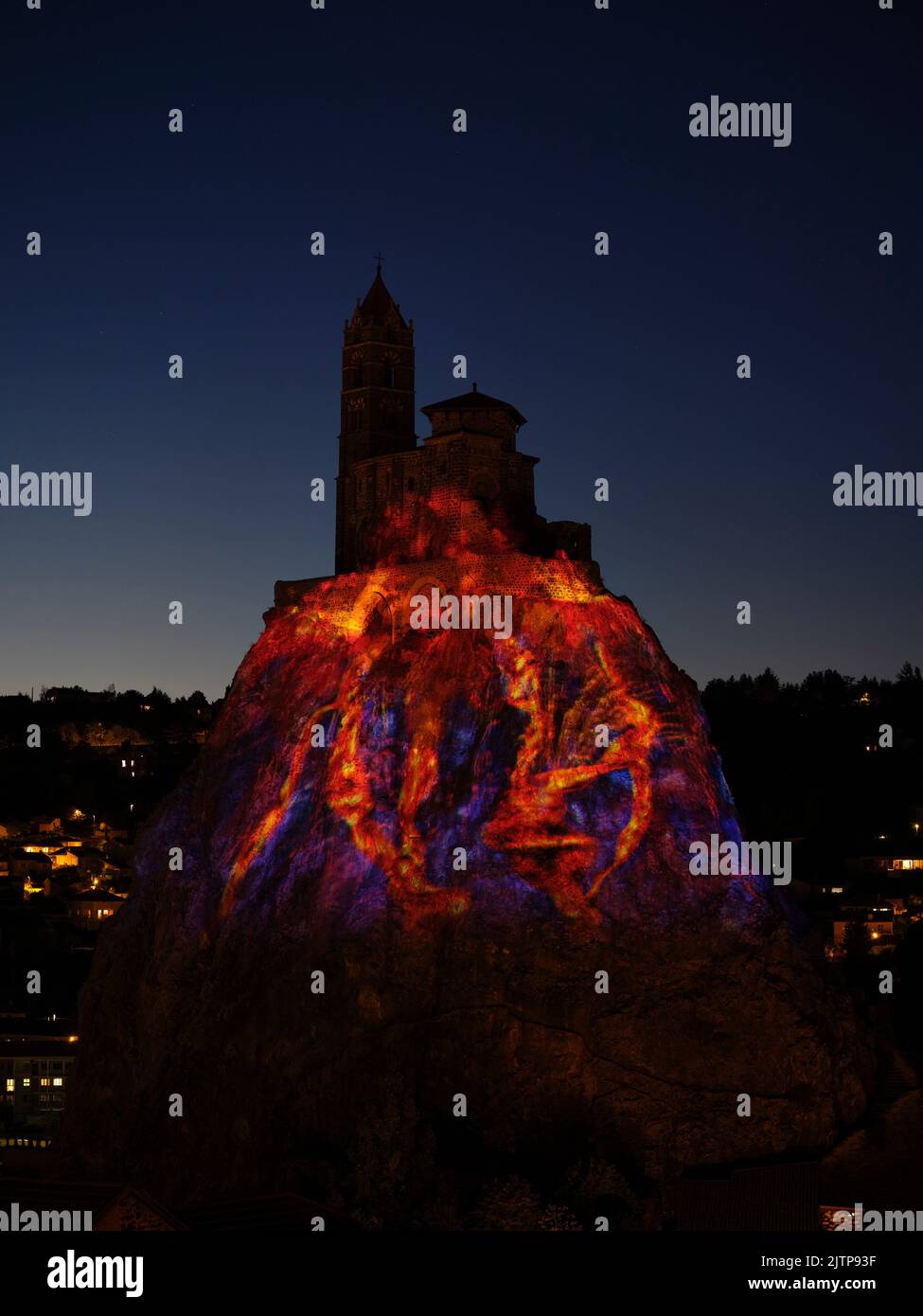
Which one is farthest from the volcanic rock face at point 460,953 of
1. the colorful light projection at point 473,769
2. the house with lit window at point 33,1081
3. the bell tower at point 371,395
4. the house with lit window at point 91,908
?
the house with lit window at point 91,908

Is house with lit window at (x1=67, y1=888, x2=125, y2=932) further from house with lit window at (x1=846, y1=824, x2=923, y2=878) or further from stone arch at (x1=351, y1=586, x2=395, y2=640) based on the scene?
stone arch at (x1=351, y1=586, x2=395, y2=640)

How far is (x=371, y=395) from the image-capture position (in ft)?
278

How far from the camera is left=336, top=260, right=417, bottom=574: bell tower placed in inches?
3268

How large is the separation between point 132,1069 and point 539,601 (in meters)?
24.6

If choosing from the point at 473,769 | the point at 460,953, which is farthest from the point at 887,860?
the point at 460,953

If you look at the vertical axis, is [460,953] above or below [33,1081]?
above

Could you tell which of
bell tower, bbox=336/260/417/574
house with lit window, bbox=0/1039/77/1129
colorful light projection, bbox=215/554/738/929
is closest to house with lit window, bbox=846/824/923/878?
colorful light projection, bbox=215/554/738/929

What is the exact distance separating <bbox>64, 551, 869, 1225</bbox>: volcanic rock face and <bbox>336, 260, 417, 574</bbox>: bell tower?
18.2ft

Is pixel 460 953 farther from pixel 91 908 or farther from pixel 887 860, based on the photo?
pixel 91 908

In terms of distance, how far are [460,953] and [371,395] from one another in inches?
1125

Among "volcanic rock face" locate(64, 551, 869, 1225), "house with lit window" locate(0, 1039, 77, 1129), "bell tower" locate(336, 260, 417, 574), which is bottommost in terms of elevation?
"house with lit window" locate(0, 1039, 77, 1129)

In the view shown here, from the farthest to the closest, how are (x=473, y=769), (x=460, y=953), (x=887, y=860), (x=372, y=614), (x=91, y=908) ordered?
1. (x=91, y=908)
2. (x=887, y=860)
3. (x=372, y=614)
4. (x=473, y=769)
5. (x=460, y=953)

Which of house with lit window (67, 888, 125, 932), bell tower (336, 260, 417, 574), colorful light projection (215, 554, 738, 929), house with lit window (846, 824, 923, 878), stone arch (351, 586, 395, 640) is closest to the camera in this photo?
colorful light projection (215, 554, 738, 929)
